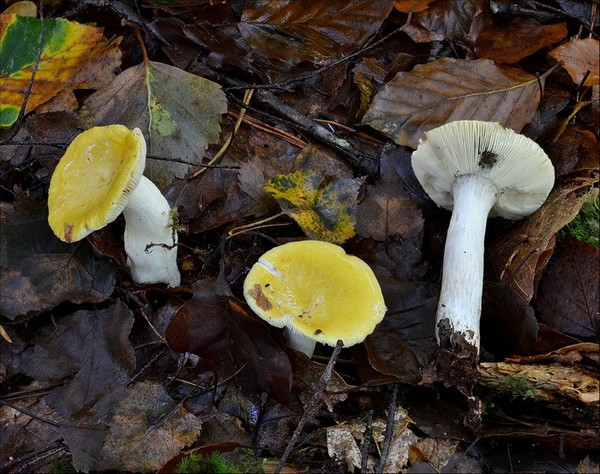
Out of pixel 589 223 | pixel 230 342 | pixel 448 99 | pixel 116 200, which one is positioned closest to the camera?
pixel 116 200

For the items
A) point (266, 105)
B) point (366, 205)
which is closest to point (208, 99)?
point (266, 105)

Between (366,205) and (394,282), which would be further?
(366,205)

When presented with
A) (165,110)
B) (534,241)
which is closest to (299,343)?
(534,241)

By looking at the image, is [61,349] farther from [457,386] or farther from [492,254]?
[492,254]

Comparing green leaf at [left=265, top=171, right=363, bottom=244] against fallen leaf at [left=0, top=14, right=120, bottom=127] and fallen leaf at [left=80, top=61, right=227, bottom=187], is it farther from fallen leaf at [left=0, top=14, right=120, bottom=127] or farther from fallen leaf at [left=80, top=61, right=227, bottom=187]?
fallen leaf at [left=0, top=14, right=120, bottom=127]

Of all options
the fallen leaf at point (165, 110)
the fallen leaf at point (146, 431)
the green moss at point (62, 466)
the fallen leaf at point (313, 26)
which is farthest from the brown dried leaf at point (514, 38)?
the green moss at point (62, 466)

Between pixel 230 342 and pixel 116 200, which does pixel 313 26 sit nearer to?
pixel 116 200
